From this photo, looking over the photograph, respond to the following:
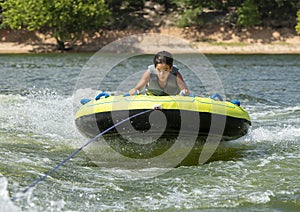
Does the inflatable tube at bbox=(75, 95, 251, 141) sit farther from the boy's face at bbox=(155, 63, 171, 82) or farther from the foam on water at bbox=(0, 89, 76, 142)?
the foam on water at bbox=(0, 89, 76, 142)

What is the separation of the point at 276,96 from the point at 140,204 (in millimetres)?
10169

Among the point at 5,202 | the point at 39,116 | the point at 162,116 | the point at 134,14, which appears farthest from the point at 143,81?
the point at 134,14

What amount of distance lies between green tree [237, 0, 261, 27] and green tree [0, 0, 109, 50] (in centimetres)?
956

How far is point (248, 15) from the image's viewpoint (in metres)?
41.9

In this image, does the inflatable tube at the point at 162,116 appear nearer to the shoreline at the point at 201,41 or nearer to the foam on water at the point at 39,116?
the foam on water at the point at 39,116

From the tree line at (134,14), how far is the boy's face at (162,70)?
104 feet

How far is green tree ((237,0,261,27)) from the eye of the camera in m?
41.8

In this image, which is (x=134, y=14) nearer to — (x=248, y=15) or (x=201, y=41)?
(x=201, y=41)

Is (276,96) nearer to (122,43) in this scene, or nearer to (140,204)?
(140,204)

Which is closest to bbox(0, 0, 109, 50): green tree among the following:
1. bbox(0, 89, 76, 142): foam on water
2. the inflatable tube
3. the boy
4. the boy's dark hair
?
bbox(0, 89, 76, 142): foam on water

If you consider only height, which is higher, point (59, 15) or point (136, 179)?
point (136, 179)

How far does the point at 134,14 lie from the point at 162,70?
37928 mm

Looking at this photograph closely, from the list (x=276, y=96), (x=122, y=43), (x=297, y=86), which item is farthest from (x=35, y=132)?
(x=122, y=43)

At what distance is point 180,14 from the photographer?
4422 centimetres
